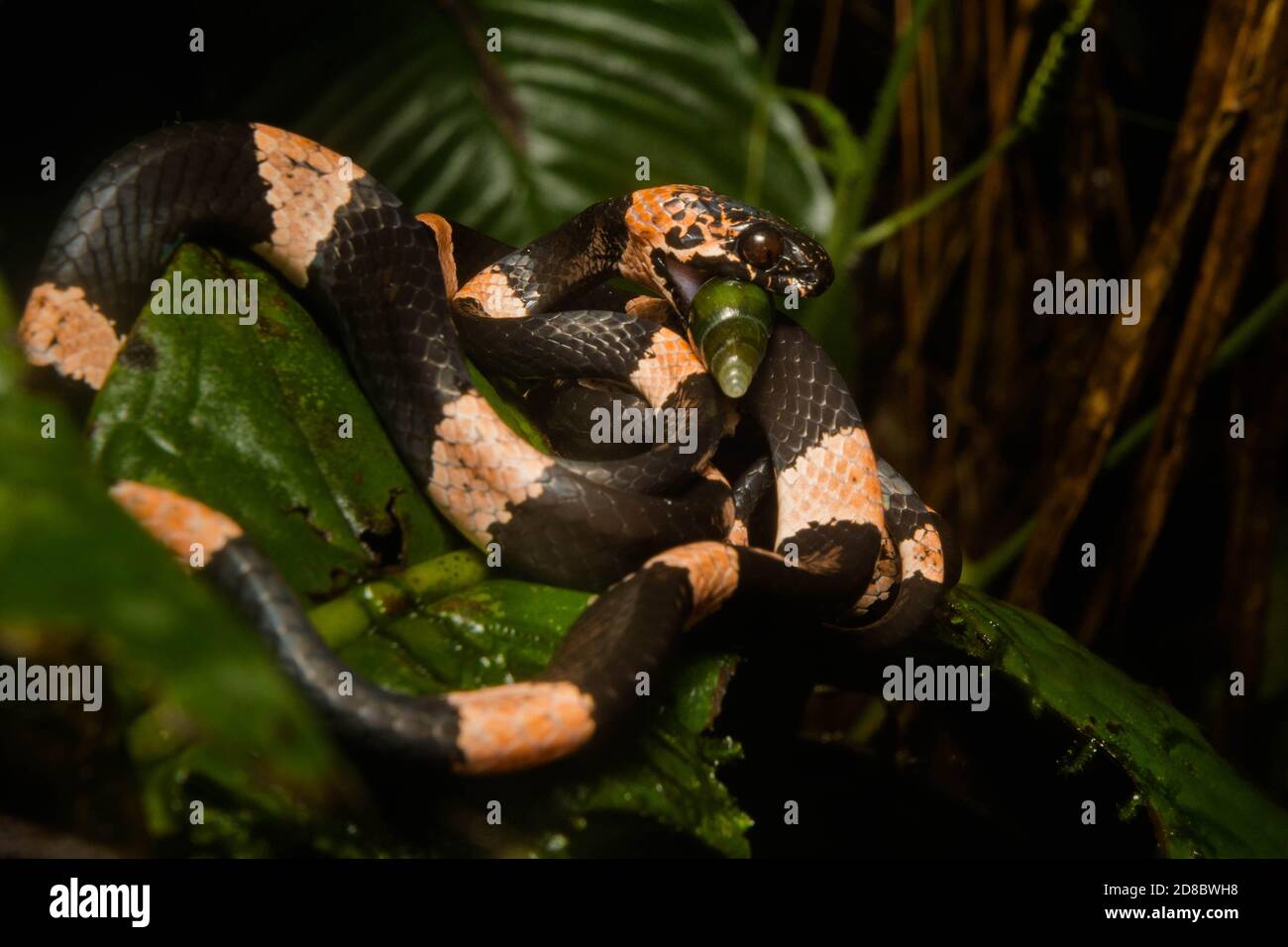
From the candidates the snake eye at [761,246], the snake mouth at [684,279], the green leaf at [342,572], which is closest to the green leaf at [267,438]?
the green leaf at [342,572]

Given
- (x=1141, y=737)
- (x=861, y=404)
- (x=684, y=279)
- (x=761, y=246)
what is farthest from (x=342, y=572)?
(x=861, y=404)

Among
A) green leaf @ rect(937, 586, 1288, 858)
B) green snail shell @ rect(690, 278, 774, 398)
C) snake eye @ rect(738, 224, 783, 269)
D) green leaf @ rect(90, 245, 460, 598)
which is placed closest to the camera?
green leaf @ rect(90, 245, 460, 598)

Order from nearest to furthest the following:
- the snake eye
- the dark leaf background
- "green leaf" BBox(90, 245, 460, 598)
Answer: the dark leaf background → "green leaf" BBox(90, 245, 460, 598) → the snake eye

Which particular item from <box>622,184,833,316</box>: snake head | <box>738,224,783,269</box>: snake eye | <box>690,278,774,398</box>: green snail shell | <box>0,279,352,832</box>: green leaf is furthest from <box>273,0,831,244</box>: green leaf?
<box>0,279,352,832</box>: green leaf

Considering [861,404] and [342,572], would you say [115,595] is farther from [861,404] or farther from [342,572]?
[861,404]

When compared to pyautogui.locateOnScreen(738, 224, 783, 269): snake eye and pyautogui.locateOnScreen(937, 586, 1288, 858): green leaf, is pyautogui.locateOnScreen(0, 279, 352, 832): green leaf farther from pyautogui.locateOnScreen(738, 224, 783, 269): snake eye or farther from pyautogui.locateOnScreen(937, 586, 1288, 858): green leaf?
pyautogui.locateOnScreen(738, 224, 783, 269): snake eye

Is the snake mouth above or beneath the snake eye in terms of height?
beneath

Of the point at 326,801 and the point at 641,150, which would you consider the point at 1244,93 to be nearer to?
the point at 641,150
